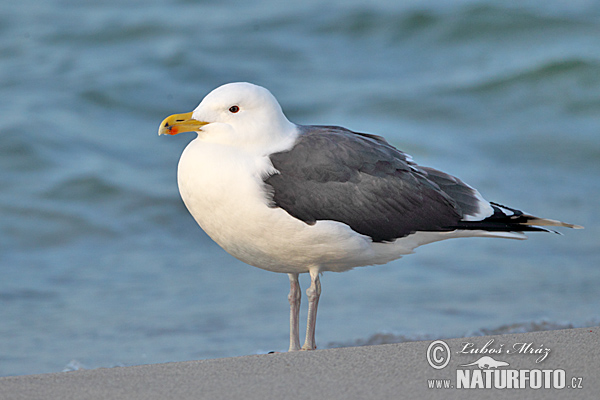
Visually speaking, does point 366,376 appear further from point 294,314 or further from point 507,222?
point 507,222

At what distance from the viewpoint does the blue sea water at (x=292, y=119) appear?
691 centimetres

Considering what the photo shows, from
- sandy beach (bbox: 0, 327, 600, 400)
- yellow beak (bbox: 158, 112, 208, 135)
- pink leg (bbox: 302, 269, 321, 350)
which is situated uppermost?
yellow beak (bbox: 158, 112, 208, 135)

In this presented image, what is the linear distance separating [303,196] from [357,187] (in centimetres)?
35

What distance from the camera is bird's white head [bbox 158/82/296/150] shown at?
14.8ft

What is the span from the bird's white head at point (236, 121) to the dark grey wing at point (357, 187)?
16 centimetres

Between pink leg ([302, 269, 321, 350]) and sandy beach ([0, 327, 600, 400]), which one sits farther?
pink leg ([302, 269, 321, 350])

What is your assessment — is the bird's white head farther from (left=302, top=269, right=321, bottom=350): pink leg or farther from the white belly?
(left=302, top=269, right=321, bottom=350): pink leg

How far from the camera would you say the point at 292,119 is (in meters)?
10.8

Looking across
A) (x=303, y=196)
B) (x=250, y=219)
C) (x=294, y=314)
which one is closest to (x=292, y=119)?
(x=294, y=314)

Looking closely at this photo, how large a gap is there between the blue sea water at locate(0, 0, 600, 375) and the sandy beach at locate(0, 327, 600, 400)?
2.60 m

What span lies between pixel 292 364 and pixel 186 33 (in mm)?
9890

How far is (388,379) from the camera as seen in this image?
3.48 metres

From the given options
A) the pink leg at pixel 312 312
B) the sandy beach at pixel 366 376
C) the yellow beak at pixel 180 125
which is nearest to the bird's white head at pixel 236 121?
the yellow beak at pixel 180 125

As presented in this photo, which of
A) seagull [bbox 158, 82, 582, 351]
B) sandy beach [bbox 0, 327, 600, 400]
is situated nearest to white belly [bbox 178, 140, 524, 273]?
seagull [bbox 158, 82, 582, 351]
